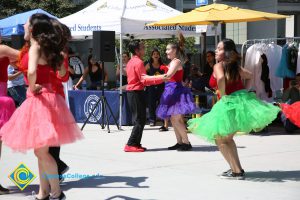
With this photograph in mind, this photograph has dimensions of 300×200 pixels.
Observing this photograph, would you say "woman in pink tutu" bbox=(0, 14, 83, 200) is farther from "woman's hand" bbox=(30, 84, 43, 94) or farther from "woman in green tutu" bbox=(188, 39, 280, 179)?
"woman in green tutu" bbox=(188, 39, 280, 179)

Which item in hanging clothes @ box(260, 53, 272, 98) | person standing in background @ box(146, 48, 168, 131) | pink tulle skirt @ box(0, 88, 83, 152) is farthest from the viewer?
person standing in background @ box(146, 48, 168, 131)

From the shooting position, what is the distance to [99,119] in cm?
1398

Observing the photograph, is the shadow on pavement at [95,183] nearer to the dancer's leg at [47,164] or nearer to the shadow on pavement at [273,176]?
the dancer's leg at [47,164]

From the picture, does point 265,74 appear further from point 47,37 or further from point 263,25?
point 263,25

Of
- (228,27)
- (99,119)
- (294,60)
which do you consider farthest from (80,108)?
(228,27)

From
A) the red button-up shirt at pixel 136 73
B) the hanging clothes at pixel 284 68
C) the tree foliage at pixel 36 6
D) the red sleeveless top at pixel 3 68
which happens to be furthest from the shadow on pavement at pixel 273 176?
the tree foliage at pixel 36 6

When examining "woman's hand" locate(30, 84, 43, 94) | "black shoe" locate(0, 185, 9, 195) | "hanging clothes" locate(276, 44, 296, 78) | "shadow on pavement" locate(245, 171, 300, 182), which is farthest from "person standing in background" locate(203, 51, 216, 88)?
"woman's hand" locate(30, 84, 43, 94)

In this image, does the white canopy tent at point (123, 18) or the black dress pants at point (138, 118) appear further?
the white canopy tent at point (123, 18)

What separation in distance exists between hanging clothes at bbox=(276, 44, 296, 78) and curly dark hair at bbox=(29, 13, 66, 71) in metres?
8.13

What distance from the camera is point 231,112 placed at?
277 inches

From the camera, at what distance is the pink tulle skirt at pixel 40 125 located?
553 cm

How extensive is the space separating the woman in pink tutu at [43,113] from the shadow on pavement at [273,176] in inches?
107

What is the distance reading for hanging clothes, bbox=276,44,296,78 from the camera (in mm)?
12803

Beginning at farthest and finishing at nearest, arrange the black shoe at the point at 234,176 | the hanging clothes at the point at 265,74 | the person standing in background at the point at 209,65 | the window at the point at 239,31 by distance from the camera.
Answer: the window at the point at 239,31 < the person standing in background at the point at 209,65 < the hanging clothes at the point at 265,74 < the black shoe at the point at 234,176
